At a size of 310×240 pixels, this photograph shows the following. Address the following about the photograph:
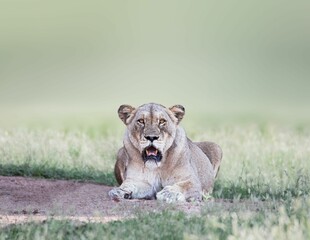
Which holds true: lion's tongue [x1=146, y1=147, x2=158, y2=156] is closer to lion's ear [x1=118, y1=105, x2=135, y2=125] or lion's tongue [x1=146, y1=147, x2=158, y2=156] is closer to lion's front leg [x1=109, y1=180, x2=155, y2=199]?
lion's front leg [x1=109, y1=180, x2=155, y2=199]

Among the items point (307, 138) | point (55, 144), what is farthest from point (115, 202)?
point (307, 138)

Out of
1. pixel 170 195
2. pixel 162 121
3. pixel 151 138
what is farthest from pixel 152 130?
pixel 170 195

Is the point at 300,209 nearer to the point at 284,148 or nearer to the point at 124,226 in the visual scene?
the point at 124,226

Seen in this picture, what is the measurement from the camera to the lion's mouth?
11422 mm

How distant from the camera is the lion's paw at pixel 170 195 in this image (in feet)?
36.6

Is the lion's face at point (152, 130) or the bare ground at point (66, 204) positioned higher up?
the lion's face at point (152, 130)

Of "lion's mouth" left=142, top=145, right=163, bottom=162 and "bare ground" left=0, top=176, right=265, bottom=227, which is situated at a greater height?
"lion's mouth" left=142, top=145, right=163, bottom=162

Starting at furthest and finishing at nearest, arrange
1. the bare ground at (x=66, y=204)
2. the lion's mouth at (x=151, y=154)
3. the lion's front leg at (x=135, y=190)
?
1. the lion's front leg at (x=135, y=190)
2. the lion's mouth at (x=151, y=154)
3. the bare ground at (x=66, y=204)

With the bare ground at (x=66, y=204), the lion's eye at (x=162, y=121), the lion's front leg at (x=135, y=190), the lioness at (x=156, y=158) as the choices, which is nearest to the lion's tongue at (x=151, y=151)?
the lioness at (x=156, y=158)

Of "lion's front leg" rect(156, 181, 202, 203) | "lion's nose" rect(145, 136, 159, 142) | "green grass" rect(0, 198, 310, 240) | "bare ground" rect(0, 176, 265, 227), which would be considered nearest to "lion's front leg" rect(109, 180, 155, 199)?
"bare ground" rect(0, 176, 265, 227)

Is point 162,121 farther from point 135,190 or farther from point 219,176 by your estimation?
point 219,176

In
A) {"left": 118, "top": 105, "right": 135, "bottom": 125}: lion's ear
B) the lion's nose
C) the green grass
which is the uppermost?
{"left": 118, "top": 105, "right": 135, "bottom": 125}: lion's ear

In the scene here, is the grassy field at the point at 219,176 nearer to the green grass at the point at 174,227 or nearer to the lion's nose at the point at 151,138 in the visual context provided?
the green grass at the point at 174,227

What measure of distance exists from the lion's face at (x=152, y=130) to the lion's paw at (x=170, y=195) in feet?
1.14
